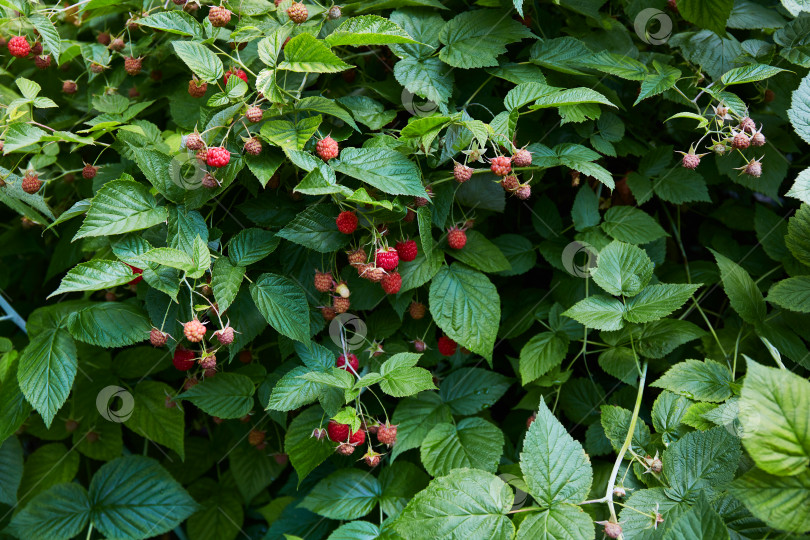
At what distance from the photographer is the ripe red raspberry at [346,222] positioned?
103cm

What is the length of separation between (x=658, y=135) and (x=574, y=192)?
23cm

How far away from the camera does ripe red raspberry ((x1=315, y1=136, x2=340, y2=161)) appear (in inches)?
40.5

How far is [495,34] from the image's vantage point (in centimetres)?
119

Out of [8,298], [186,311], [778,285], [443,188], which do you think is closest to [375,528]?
[186,311]

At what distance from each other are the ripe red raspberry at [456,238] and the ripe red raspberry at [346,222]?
0.78ft

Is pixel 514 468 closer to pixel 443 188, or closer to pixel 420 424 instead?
pixel 420 424

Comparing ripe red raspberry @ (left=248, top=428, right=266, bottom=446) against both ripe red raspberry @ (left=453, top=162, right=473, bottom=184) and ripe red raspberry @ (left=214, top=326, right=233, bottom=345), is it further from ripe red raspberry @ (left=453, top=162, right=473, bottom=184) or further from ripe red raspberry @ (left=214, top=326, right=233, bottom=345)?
ripe red raspberry @ (left=453, top=162, right=473, bottom=184)

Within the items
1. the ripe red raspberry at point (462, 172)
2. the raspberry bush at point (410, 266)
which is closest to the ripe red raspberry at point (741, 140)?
the raspberry bush at point (410, 266)

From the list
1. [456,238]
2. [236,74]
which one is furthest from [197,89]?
[456,238]

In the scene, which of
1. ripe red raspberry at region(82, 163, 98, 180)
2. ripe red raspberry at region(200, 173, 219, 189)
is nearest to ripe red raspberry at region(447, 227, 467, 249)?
Answer: ripe red raspberry at region(200, 173, 219, 189)
